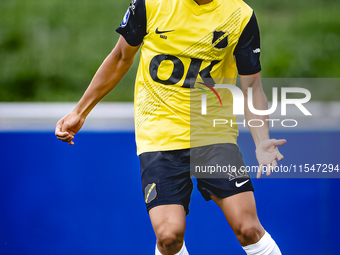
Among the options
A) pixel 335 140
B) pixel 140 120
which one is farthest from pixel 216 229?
pixel 140 120

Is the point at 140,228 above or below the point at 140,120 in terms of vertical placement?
below

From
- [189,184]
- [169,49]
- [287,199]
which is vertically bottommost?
[287,199]

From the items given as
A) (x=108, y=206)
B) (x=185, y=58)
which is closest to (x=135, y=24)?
(x=185, y=58)

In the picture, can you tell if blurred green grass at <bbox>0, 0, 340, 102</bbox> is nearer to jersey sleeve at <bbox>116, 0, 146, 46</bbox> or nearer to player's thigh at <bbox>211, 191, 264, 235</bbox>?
jersey sleeve at <bbox>116, 0, 146, 46</bbox>

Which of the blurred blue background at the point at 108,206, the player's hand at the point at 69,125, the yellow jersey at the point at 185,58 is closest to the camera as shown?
the yellow jersey at the point at 185,58

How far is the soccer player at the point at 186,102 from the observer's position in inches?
66.6

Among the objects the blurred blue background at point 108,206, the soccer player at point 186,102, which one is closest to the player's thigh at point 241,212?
the soccer player at point 186,102

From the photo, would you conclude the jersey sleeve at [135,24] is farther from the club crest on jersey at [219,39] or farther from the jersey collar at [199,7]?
the club crest on jersey at [219,39]

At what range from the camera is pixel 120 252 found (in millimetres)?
2637

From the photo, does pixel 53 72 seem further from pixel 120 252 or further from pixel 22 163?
pixel 120 252

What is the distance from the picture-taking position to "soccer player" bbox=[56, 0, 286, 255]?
169cm

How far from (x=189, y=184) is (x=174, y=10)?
2.38 ft

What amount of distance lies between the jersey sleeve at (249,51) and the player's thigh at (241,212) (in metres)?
0.55

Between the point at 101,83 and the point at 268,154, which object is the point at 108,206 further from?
the point at 268,154
